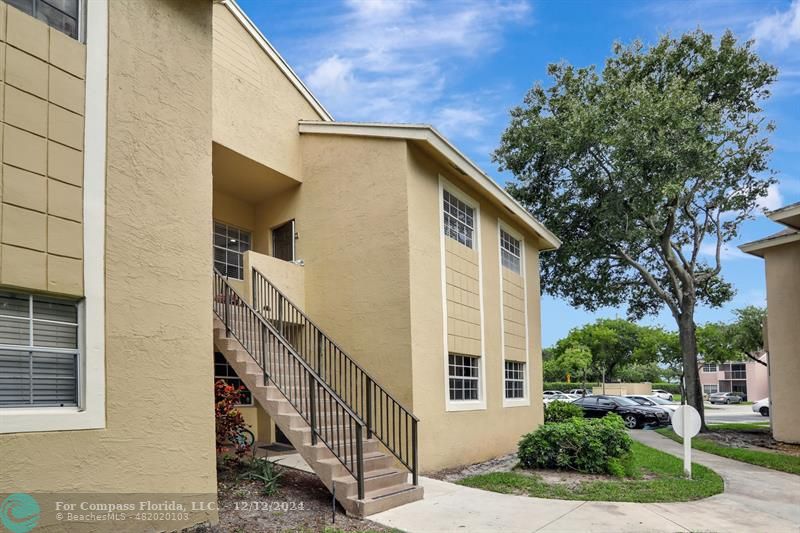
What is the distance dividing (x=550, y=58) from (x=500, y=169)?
4236mm

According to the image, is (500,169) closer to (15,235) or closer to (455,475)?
(455,475)

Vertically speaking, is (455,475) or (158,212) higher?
(158,212)

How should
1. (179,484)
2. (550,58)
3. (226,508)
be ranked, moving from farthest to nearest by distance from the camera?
(550,58) < (226,508) < (179,484)

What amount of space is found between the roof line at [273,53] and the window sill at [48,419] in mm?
8717

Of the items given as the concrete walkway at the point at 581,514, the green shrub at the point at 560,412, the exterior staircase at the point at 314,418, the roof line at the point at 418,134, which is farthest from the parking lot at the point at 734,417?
the exterior staircase at the point at 314,418

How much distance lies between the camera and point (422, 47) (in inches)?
494

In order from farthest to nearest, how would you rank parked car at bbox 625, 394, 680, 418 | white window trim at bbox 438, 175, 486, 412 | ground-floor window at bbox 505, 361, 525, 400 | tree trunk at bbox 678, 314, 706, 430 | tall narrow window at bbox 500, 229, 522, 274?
parked car at bbox 625, 394, 680, 418, tree trunk at bbox 678, 314, 706, 430, tall narrow window at bbox 500, 229, 522, 274, ground-floor window at bbox 505, 361, 525, 400, white window trim at bbox 438, 175, 486, 412

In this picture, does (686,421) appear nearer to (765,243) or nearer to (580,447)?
(580,447)

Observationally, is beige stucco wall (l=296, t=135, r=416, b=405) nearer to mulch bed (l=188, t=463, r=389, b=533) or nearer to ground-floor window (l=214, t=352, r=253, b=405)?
ground-floor window (l=214, t=352, r=253, b=405)

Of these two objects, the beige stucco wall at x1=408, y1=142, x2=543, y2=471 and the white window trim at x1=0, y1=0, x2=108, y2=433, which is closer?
the white window trim at x1=0, y1=0, x2=108, y2=433

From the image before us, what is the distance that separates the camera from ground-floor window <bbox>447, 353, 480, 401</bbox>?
1210cm

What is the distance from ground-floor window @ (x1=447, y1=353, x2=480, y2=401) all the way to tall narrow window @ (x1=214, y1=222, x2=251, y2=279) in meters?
4.80

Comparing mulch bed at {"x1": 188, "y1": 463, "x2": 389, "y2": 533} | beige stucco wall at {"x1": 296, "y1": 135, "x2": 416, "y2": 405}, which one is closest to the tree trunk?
beige stucco wall at {"x1": 296, "y1": 135, "x2": 416, "y2": 405}

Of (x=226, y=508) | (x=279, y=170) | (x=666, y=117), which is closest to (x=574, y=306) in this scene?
(x=666, y=117)
